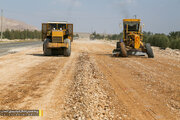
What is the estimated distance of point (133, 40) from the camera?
18.2 metres

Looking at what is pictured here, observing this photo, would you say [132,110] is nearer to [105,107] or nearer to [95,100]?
[105,107]

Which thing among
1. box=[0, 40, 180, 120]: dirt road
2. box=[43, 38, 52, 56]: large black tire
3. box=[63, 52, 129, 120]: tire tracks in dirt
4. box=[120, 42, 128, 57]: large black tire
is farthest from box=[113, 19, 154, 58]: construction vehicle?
box=[63, 52, 129, 120]: tire tracks in dirt

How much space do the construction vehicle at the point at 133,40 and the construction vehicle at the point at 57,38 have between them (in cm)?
409

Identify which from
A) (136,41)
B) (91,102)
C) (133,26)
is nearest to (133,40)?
(136,41)

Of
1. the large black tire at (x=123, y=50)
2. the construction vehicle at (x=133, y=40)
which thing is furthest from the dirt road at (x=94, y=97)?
the construction vehicle at (x=133, y=40)

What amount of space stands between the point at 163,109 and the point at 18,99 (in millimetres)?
3828

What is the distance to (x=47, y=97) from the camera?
6203 mm

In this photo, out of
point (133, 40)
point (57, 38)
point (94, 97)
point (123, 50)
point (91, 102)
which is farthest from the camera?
point (133, 40)

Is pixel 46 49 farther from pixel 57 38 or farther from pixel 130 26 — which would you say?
pixel 130 26

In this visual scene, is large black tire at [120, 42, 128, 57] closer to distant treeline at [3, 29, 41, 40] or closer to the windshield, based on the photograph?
the windshield

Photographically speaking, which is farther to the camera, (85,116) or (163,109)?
(163,109)

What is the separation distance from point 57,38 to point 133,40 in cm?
632

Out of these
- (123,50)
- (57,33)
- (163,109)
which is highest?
(57,33)

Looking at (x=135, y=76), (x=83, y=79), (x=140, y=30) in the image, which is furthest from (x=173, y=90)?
(x=140, y=30)
